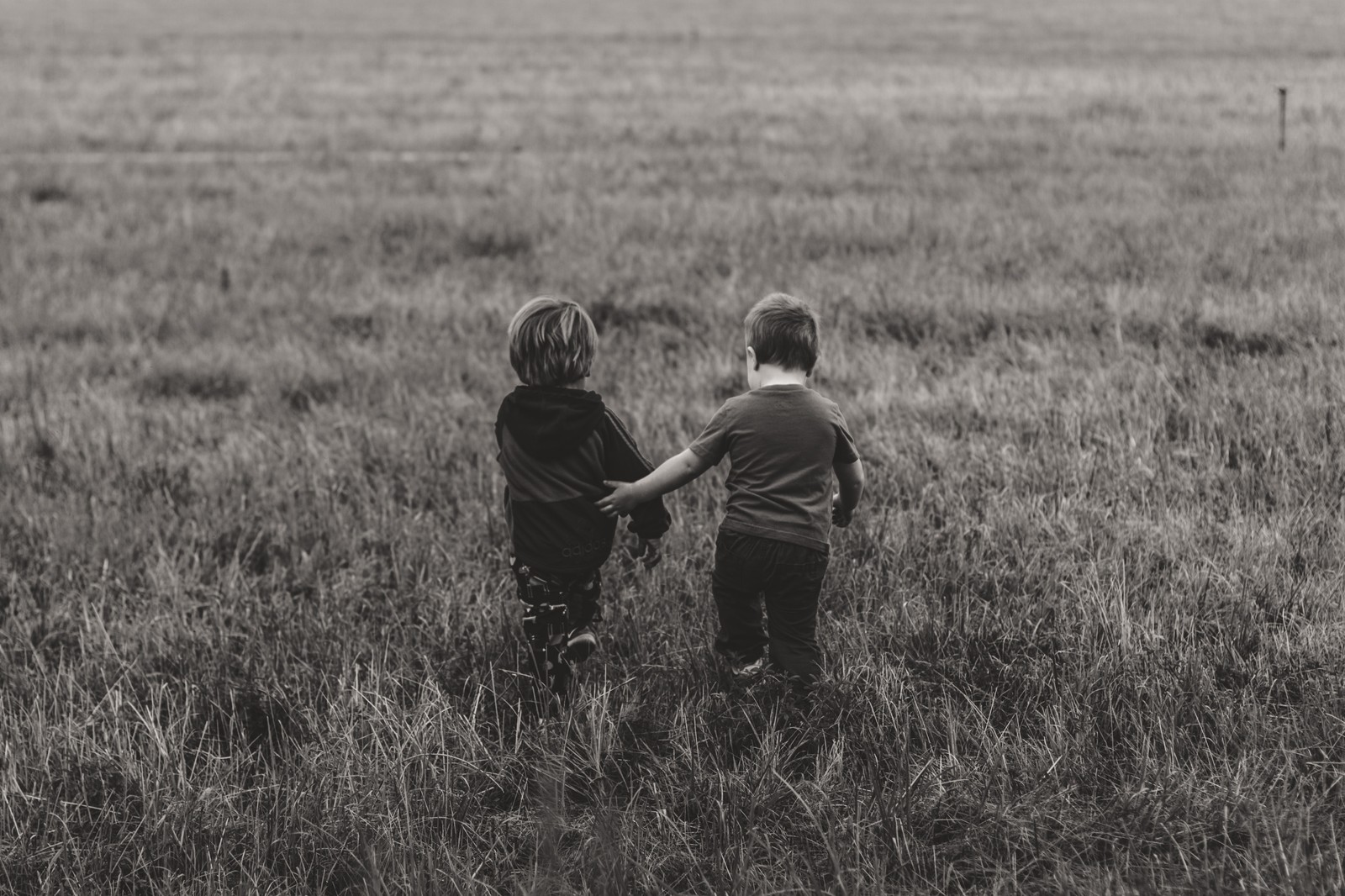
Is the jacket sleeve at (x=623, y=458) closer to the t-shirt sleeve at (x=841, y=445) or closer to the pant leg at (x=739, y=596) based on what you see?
the pant leg at (x=739, y=596)

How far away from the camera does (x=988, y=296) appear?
6676mm

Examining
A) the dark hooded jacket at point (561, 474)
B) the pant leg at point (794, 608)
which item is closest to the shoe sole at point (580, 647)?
the dark hooded jacket at point (561, 474)

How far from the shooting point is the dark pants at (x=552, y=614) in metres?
3.15

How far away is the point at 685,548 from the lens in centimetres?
393

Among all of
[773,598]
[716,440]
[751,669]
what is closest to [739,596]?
[773,598]

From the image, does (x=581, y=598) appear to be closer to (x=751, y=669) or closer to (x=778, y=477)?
(x=751, y=669)

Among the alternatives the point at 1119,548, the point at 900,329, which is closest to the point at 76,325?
the point at 900,329

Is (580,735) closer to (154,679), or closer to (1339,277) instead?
(154,679)

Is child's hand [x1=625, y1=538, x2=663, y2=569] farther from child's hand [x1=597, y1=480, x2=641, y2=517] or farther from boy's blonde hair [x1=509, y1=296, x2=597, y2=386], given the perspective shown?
boy's blonde hair [x1=509, y1=296, x2=597, y2=386]

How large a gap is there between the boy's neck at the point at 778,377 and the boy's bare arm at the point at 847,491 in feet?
1.06

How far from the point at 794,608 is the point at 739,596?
185 mm

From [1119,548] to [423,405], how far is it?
3584 mm

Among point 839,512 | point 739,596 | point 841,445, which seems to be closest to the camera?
point 841,445

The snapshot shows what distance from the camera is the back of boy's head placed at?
2.93 metres
